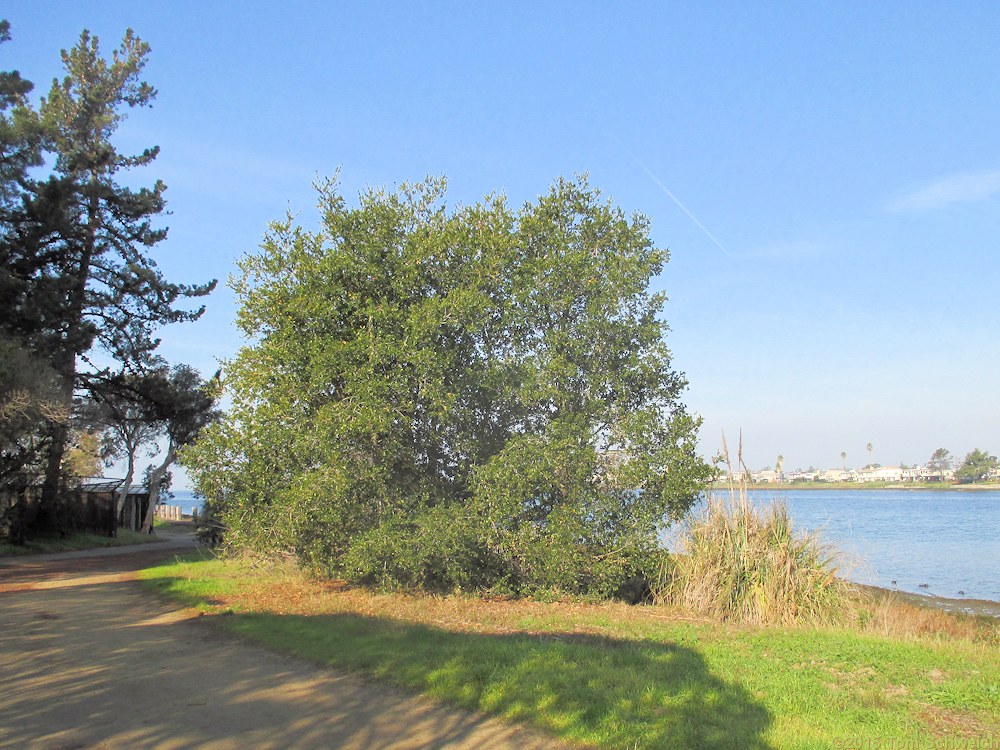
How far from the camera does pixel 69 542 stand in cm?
2731

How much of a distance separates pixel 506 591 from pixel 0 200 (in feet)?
56.7

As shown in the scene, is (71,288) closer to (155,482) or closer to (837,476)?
(155,482)

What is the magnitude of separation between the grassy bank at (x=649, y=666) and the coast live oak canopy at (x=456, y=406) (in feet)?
3.62

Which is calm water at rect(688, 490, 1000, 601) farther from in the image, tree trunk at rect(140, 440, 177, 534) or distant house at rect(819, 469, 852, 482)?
distant house at rect(819, 469, 852, 482)

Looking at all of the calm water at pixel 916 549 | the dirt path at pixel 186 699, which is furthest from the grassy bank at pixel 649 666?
the calm water at pixel 916 549

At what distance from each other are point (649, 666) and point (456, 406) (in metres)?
6.31

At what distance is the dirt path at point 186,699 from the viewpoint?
5895 millimetres

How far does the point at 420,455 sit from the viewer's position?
45.1ft

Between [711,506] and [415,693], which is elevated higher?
[711,506]

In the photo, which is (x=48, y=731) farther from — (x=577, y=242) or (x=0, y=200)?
(x=0, y=200)

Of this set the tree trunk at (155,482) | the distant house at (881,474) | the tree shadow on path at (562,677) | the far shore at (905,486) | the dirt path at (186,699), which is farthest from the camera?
the distant house at (881,474)

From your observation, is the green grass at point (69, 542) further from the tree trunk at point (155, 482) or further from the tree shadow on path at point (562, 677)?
the tree shadow on path at point (562, 677)

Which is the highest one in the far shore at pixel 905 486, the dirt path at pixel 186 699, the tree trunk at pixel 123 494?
the far shore at pixel 905 486

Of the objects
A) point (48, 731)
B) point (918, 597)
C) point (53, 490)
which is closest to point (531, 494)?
point (48, 731)
